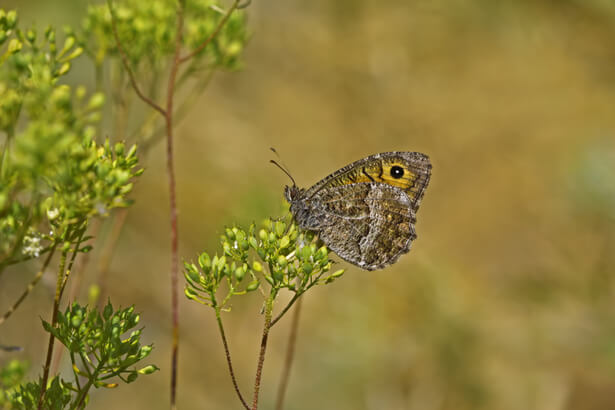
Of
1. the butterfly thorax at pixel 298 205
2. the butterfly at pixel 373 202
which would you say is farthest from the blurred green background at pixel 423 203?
the butterfly at pixel 373 202

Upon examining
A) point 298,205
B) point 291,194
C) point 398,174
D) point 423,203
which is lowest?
point 298,205

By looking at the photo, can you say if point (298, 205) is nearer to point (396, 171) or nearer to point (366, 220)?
point (366, 220)

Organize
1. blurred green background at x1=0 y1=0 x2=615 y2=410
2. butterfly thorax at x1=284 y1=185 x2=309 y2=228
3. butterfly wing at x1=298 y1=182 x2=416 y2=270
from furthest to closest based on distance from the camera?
1. blurred green background at x1=0 y1=0 x2=615 y2=410
2. butterfly wing at x1=298 y1=182 x2=416 y2=270
3. butterfly thorax at x1=284 y1=185 x2=309 y2=228

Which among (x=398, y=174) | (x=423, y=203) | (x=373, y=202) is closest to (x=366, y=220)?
(x=373, y=202)

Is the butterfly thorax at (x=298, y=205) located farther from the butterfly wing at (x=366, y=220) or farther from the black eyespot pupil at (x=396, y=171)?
the black eyespot pupil at (x=396, y=171)

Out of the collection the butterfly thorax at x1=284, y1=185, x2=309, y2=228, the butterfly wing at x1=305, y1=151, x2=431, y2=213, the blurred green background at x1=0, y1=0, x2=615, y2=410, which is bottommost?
the butterfly thorax at x1=284, y1=185, x2=309, y2=228

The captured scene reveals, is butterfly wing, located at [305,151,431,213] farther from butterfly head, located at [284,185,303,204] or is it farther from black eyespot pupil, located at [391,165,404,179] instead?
butterfly head, located at [284,185,303,204]

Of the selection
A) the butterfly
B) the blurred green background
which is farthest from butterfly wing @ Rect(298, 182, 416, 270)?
the blurred green background
